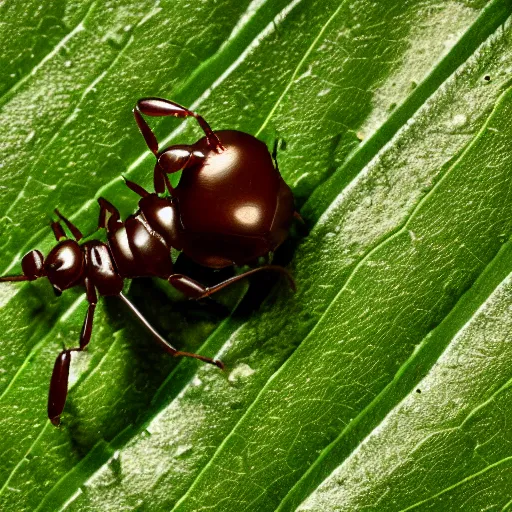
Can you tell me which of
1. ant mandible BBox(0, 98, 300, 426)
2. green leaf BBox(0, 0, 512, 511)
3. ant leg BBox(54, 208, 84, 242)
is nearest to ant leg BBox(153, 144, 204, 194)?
ant mandible BBox(0, 98, 300, 426)

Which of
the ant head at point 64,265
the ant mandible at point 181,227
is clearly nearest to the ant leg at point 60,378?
the ant mandible at point 181,227

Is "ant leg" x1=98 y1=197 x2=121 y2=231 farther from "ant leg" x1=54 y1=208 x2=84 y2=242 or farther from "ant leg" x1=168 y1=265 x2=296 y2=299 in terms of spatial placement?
"ant leg" x1=168 y1=265 x2=296 y2=299

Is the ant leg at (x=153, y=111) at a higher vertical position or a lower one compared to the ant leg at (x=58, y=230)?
higher

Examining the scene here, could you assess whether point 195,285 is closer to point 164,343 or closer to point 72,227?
point 164,343

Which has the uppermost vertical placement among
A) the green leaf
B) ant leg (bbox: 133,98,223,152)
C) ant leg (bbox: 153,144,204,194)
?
ant leg (bbox: 133,98,223,152)

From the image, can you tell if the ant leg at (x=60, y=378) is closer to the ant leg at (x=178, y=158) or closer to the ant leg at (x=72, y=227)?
the ant leg at (x=72, y=227)

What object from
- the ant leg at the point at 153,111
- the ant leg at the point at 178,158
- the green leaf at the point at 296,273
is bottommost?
the green leaf at the point at 296,273

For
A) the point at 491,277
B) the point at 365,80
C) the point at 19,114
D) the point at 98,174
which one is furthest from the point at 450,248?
the point at 19,114
